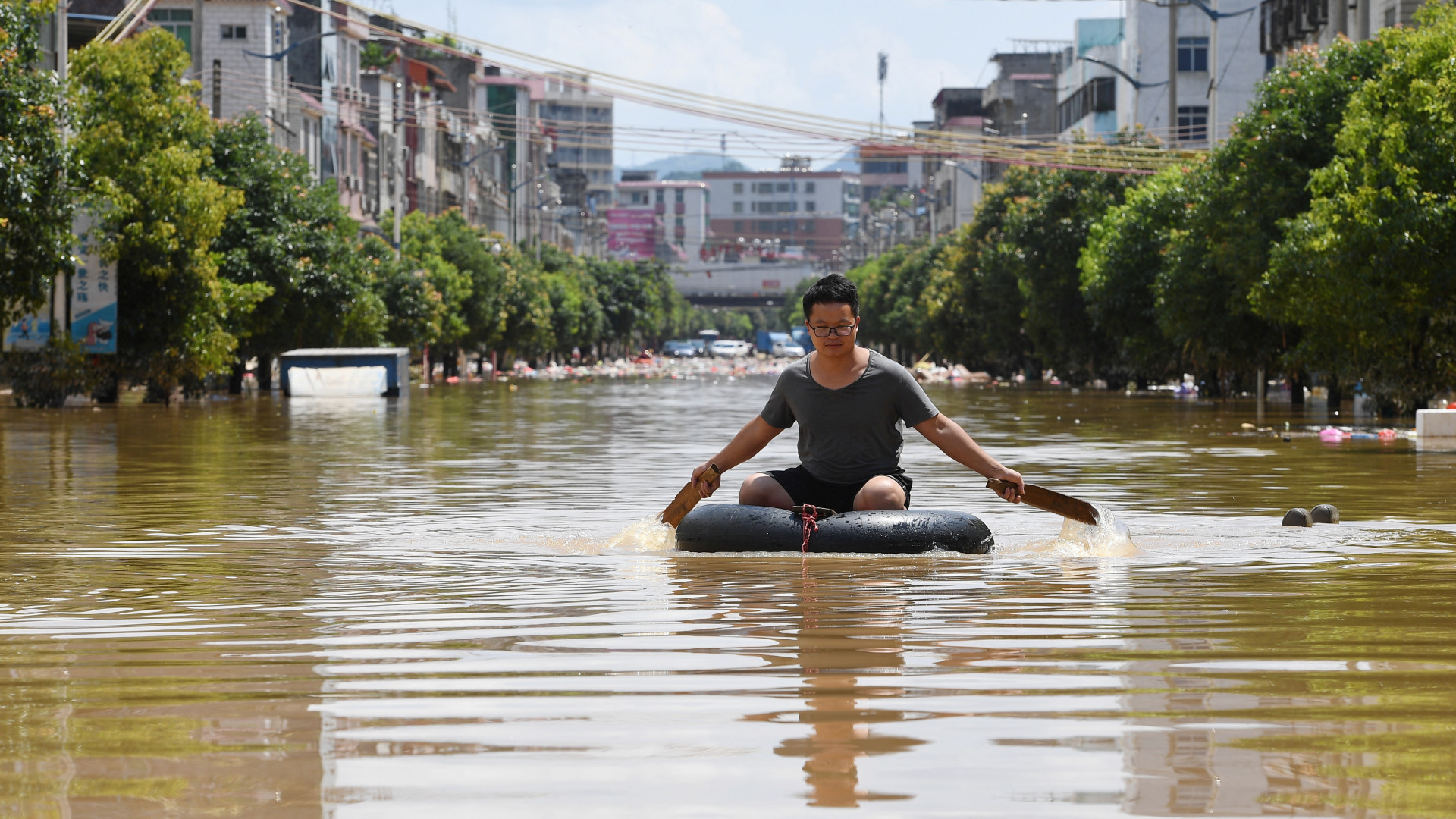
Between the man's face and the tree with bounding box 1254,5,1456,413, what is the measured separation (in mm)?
22877

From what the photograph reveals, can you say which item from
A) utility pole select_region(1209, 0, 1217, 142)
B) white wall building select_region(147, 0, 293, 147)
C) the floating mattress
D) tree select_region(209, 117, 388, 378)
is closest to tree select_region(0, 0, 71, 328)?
tree select_region(209, 117, 388, 378)

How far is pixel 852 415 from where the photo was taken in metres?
12.0

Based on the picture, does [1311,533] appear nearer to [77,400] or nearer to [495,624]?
[495,624]

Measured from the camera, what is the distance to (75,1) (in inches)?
2940

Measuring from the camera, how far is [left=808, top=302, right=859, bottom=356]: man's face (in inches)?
454

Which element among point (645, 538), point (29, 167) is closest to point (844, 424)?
point (645, 538)

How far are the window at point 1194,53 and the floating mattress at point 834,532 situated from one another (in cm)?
8980

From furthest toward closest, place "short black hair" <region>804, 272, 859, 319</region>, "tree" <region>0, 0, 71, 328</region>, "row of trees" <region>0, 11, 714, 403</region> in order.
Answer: "row of trees" <region>0, 11, 714, 403</region> → "tree" <region>0, 0, 71, 328</region> → "short black hair" <region>804, 272, 859, 319</region>

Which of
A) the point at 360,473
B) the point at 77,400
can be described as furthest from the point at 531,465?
the point at 77,400

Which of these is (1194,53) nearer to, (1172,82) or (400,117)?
(1172,82)

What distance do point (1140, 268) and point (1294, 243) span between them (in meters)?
22.5

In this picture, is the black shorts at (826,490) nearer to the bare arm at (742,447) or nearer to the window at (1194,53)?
the bare arm at (742,447)

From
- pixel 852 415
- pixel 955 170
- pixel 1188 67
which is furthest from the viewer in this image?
pixel 955 170

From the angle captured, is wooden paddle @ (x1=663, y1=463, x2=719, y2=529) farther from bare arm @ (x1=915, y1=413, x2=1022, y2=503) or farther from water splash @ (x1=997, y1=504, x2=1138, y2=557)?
water splash @ (x1=997, y1=504, x2=1138, y2=557)
